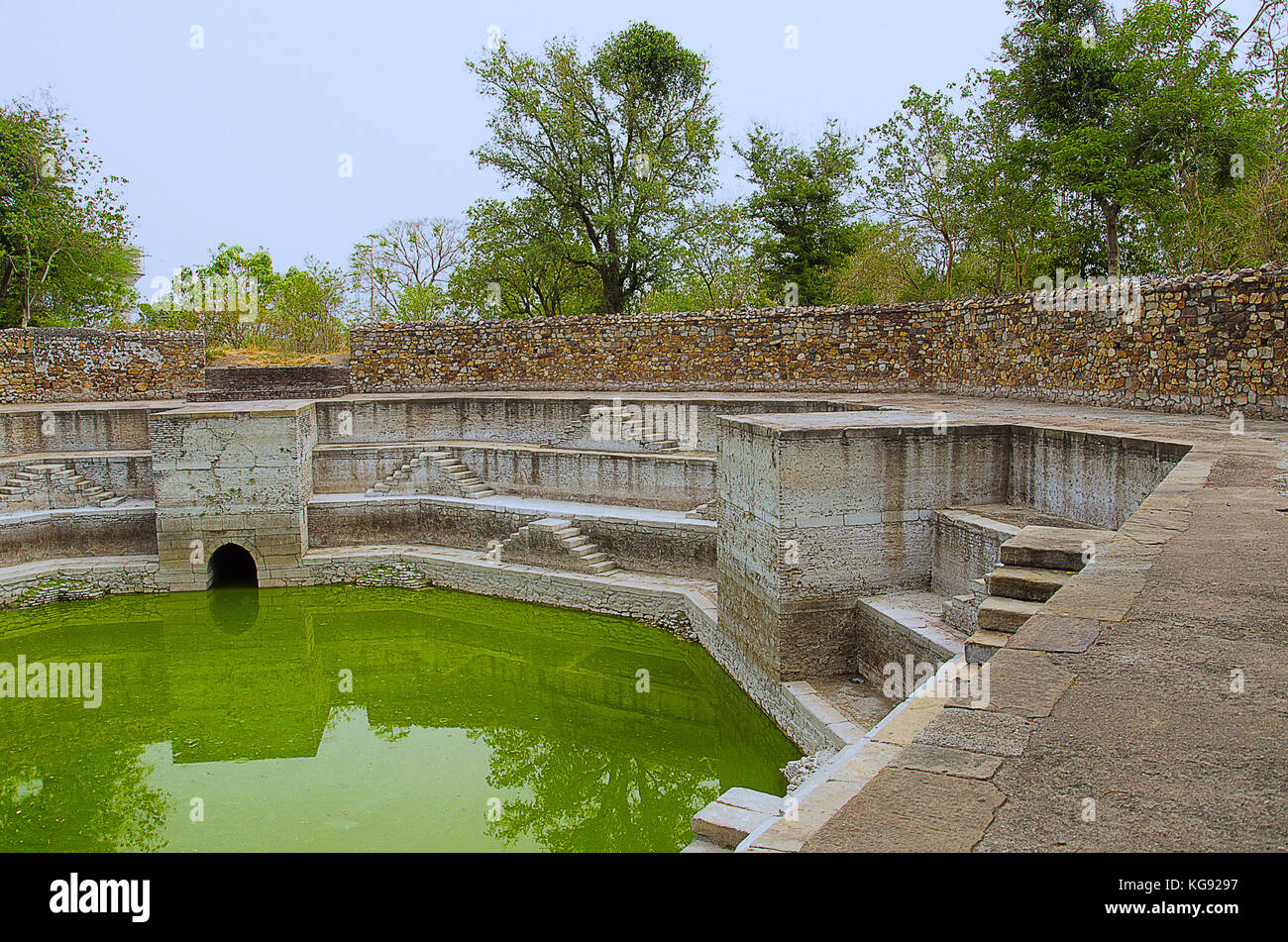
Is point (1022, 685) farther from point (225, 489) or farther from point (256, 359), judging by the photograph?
point (256, 359)

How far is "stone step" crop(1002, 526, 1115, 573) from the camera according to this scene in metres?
4.56

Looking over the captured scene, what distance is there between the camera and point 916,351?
14219mm

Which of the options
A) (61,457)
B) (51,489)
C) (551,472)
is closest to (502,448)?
(551,472)

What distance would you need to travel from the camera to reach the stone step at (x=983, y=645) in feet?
13.4

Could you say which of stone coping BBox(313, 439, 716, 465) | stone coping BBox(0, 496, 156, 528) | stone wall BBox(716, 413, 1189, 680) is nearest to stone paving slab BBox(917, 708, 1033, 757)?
stone wall BBox(716, 413, 1189, 680)

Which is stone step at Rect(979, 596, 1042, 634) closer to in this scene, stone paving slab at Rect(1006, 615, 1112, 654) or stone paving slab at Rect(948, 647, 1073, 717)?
stone paving slab at Rect(1006, 615, 1112, 654)

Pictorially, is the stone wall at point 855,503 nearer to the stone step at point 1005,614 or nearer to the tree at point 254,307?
the stone step at point 1005,614

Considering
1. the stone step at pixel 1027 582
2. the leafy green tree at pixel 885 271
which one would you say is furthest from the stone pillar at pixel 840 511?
the leafy green tree at pixel 885 271

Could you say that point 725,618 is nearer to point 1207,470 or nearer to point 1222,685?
point 1207,470

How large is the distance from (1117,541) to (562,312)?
2122 cm

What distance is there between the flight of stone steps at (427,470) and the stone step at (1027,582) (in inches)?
405

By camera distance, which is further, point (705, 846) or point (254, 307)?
point (254, 307)

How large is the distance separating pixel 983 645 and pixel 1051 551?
0.83m
